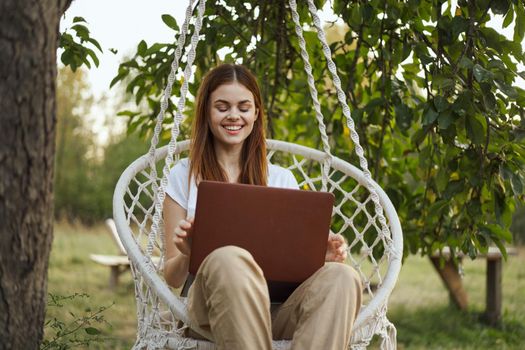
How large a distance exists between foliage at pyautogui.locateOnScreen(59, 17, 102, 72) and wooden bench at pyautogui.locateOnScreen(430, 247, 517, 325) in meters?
2.79

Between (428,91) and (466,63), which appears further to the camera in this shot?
(428,91)

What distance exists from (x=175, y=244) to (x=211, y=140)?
50cm

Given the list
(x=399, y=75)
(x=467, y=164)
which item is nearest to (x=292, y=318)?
(x=467, y=164)

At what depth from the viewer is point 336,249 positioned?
209cm

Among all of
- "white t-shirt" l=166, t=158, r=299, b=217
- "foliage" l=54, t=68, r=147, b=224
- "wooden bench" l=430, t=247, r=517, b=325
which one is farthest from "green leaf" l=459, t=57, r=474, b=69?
"foliage" l=54, t=68, r=147, b=224

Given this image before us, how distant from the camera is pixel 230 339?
1.62m

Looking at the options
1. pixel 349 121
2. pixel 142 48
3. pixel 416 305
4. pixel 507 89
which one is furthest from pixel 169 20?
pixel 416 305

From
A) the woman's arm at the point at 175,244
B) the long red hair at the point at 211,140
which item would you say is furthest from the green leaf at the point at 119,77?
the woman's arm at the point at 175,244

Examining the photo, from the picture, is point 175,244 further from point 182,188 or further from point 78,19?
point 78,19

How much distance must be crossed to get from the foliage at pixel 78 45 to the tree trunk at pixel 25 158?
105 cm

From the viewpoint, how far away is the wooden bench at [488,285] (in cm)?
464

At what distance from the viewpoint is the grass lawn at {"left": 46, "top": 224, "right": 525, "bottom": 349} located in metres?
3.95

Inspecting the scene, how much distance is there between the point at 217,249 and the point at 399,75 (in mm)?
1666

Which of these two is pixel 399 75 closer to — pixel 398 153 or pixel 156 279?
pixel 398 153
